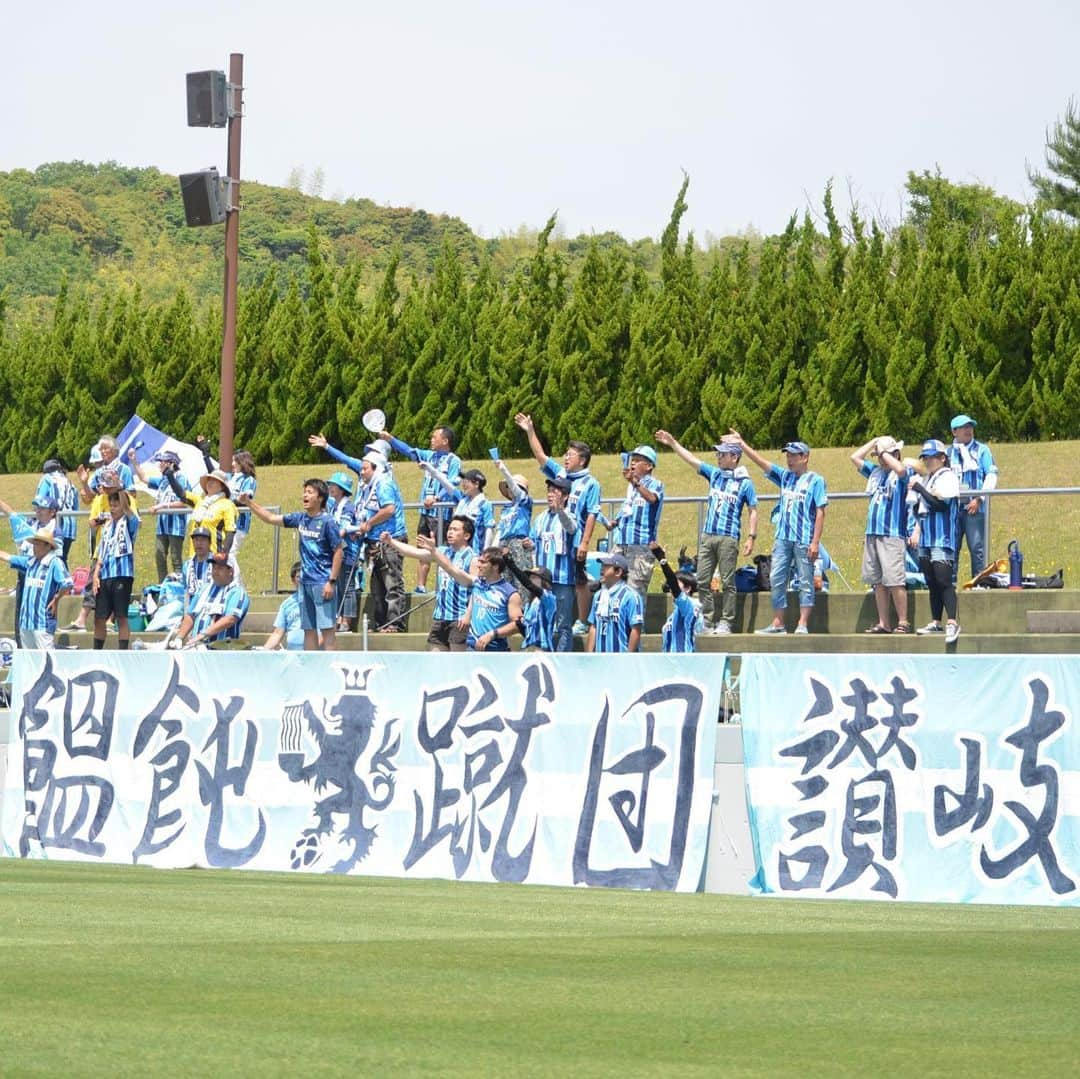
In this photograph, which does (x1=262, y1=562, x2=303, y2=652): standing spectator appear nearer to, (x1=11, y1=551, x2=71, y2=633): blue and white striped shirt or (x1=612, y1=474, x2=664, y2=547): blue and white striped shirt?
(x1=11, y1=551, x2=71, y2=633): blue and white striped shirt

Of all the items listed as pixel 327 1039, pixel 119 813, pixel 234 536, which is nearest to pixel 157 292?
pixel 234 536

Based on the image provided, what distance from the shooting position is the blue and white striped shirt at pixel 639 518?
17.6 metres

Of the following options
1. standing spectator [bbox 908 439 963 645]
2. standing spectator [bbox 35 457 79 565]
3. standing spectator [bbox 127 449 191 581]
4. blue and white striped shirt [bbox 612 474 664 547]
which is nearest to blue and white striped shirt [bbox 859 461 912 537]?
standing spectator [bbox 908 439 963 645]

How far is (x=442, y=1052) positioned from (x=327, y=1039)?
1.02 feet

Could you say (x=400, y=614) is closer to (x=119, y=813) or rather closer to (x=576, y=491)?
(x=576, y=491)

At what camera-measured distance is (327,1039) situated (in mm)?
4793

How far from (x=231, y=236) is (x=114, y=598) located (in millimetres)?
5811

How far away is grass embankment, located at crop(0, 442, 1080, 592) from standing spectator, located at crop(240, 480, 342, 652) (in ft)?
10.9

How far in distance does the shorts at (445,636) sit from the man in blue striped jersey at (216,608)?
6.52 ft

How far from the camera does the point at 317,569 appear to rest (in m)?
17.7

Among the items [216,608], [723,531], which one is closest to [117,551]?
[216,608]

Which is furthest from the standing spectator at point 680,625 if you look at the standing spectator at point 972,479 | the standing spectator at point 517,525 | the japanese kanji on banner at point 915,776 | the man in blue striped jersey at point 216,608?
the japanese kanji on banner at point 915,776

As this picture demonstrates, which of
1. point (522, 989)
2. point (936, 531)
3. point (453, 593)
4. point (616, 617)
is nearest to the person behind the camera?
point (522, 989)

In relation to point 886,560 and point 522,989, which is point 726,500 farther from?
point 522,989
